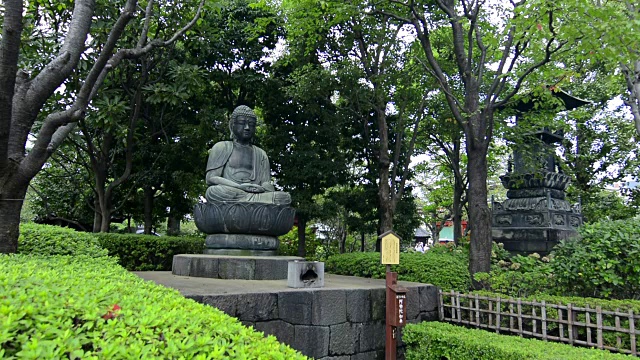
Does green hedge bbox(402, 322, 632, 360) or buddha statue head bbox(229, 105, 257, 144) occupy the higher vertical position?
buddha statue head bbox(229, 105, 257, 144)

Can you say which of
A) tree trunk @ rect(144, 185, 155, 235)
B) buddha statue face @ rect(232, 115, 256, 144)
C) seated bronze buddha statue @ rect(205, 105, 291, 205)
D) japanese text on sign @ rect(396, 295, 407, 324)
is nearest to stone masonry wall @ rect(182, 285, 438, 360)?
japanese text on sign @ rect(396, 295, 407, 324)

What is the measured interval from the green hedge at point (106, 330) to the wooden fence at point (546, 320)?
4.10 m

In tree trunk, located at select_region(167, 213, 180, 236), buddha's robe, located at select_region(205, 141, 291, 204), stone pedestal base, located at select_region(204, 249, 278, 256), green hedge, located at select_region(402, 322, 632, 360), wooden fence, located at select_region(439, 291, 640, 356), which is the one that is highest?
buddha's robe, located at select_region(205, 141, 291, 204)

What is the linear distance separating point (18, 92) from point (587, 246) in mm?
6766

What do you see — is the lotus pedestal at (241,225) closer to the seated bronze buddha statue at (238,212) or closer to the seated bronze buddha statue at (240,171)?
the seated bronze buddha statue at (238,212)

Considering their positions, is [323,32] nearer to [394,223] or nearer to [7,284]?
[394,223]

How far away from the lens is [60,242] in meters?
5.21

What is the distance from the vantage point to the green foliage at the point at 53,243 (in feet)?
16.4

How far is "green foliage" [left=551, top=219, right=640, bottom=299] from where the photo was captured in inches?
215

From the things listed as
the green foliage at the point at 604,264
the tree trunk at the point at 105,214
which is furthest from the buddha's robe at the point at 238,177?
the tree trunk at the point at 105,214

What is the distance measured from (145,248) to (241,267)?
4453 mm

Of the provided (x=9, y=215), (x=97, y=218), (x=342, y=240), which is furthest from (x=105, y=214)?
(x=342, y=240)

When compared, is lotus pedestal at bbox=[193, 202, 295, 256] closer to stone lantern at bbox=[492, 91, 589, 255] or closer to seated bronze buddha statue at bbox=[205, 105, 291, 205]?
seated bronze buddha statue at bbox=[205, 105, 291, 205]

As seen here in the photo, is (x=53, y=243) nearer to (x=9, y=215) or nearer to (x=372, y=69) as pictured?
(x=9, y=215)
